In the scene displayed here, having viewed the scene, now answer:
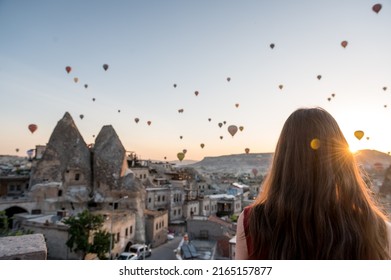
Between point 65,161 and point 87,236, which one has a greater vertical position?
point 65,161

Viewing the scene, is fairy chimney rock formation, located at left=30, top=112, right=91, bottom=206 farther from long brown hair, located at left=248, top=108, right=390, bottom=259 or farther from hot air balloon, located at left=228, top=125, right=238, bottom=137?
long brown hair, located at left=248, top=108, right=390, bottom=259

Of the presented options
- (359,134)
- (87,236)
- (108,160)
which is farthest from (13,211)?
(359,134)

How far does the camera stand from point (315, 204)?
151 centimetres

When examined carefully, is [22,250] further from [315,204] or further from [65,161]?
[65,161]

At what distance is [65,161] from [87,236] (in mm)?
12823

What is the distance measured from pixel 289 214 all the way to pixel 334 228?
0.70ft

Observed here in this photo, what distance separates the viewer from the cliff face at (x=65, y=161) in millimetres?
24875

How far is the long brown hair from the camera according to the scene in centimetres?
146

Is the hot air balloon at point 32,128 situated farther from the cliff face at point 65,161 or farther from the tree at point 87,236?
the cliff face at point 65,161

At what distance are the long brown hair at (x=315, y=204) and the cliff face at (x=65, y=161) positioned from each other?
25121 millimetres
